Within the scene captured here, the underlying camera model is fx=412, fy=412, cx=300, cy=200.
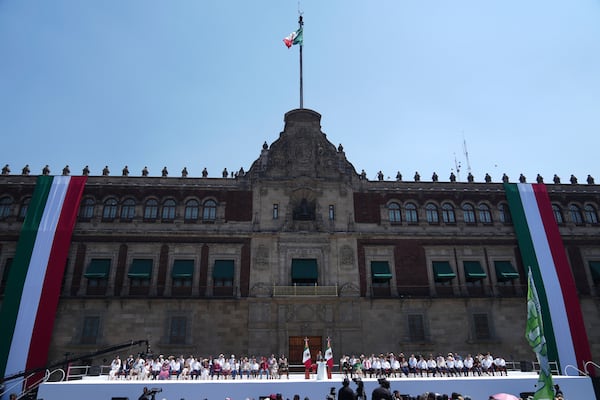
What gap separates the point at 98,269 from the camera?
29.3 metres

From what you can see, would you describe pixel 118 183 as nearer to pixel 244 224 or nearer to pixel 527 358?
pixel 244 224

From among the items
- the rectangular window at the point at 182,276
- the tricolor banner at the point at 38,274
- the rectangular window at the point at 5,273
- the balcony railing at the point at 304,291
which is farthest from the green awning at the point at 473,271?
the rectangular window at the point at 5,273

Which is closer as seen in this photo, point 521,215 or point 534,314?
point 534,314

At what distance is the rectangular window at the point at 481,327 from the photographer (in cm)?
2966

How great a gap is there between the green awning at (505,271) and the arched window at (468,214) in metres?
3.69

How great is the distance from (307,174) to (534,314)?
881 inches

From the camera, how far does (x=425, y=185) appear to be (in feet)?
111

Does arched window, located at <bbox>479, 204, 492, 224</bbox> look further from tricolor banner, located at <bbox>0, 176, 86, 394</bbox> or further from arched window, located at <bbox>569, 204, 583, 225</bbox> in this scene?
tricolor banner, located at <bbox>0, 176, 86, 394</bbox>

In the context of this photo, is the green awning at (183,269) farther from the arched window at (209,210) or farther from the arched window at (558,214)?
the arched window at (558,214)

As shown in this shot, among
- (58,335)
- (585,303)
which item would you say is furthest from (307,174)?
(585,303)

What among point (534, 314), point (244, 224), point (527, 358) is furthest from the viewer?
point (244, 224)

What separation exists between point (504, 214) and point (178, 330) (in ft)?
87.5

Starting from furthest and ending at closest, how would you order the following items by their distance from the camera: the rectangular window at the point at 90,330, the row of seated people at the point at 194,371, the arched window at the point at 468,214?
1. the arched window at the point at 468,214
2. the rectangular window at the point at 90,330
3. the row of seated people at the point at 194,371

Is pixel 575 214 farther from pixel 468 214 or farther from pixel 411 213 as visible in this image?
pixel 411 213
